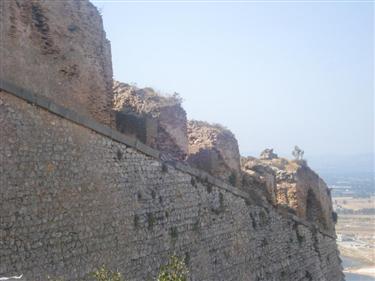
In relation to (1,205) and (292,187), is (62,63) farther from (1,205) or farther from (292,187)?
(292,187)

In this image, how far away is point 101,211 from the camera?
9.50m

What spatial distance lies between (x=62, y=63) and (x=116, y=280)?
563cm

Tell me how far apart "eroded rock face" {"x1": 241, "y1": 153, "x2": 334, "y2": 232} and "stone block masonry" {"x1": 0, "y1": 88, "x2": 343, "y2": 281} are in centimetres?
383

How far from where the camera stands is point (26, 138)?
26.9ft

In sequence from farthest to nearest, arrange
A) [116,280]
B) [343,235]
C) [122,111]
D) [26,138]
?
1. [343,235]
2. [122,111]
3. [26,138]
4. [116,280]

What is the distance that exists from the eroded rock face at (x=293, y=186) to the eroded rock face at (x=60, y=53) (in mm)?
7393

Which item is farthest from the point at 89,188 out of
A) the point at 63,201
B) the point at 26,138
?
the point at 26,138

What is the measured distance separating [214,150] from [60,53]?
6.53 m

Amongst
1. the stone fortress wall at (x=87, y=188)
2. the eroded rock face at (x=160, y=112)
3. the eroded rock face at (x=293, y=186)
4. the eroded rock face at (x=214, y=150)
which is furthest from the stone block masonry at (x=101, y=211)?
the eroded rock face at (x=293, y=186)

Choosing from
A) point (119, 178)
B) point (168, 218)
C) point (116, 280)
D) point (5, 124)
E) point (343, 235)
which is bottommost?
point (343, 235)

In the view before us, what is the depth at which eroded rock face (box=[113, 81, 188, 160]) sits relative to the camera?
1477cm

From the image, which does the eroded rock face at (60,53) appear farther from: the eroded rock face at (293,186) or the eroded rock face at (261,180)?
the eroded rock face at (293,186)

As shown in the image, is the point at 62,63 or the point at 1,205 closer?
the point at 1,205

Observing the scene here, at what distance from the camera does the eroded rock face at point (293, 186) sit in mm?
18716
